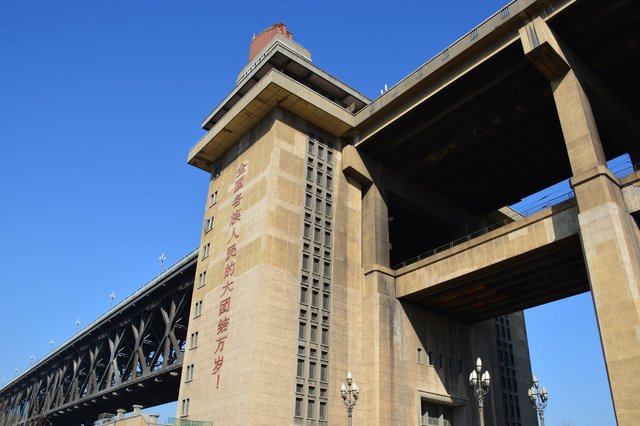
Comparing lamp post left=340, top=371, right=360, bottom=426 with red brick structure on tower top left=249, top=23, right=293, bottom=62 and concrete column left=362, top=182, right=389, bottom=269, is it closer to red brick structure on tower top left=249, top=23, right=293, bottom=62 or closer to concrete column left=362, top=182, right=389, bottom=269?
concrete column left=362, top=182, right=389, bottom=269

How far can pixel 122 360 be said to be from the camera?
102812mm

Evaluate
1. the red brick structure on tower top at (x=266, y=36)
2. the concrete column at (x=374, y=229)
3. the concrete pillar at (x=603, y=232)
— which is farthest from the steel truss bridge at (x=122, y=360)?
the concrete pillar at (x=603, y=232)

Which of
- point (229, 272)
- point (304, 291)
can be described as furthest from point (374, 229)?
point (229, 272)

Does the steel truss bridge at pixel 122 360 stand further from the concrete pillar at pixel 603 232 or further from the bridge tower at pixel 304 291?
the concrete pillar at pixel 603 232

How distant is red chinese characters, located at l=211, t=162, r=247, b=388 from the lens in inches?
1671

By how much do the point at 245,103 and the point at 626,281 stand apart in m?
32.0

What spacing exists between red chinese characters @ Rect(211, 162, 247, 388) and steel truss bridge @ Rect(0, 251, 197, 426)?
1584 cm

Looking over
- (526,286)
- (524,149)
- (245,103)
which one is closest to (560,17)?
(524,149)

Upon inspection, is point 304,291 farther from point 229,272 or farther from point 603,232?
point 603,232

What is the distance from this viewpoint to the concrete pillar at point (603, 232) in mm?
28734

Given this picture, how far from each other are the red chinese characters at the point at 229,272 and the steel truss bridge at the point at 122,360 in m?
15.8

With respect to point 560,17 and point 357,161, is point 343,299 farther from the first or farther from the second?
point 560,17

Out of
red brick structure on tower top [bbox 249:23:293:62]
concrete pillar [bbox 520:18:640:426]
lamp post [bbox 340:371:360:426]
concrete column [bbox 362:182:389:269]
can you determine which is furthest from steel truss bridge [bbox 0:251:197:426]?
concrete pillar [bbox 520:18:640:426]

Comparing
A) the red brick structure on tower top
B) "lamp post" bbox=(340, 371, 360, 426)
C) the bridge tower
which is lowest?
"lamp post" bbox=(340, 371, 360, 426)
